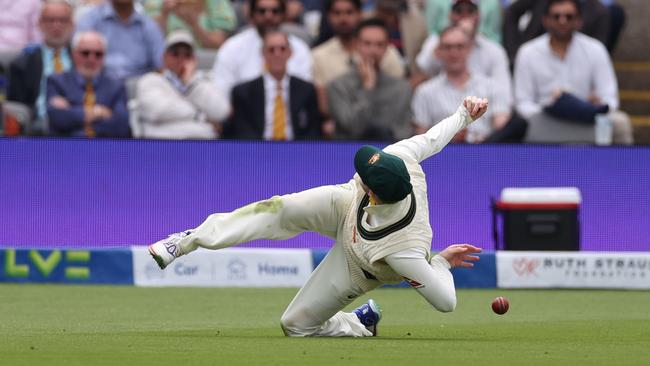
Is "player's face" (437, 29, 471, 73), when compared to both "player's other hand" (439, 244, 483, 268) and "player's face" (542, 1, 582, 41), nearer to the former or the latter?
"player's face" (542, 1, 582, 41)

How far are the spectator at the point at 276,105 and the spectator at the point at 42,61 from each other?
169 centimetres

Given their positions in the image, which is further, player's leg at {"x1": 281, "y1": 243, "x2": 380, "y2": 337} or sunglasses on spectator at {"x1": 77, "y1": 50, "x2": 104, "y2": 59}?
sunglasses on spectator at {"x1": 77, "y1": 50, "x2": 104, "y2": 59}

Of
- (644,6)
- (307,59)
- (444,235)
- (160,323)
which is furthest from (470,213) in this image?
(644,6)

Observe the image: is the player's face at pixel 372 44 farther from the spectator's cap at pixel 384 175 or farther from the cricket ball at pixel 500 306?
the spectator's cap at pixel 384 175

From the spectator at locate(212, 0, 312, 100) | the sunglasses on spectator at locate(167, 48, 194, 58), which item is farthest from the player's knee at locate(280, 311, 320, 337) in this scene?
the spectator at locate(212, 0, 312, 100)

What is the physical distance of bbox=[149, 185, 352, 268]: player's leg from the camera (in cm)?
757

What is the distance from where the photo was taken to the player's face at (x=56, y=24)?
44.1 ft

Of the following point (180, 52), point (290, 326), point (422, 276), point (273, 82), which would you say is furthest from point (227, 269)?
point (422, 276)

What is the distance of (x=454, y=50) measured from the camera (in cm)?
1308

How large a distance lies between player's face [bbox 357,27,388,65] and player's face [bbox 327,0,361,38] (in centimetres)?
57

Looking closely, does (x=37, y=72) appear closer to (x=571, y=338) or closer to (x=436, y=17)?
(x=436, y=17)

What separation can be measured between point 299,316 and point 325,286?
0.72 ft

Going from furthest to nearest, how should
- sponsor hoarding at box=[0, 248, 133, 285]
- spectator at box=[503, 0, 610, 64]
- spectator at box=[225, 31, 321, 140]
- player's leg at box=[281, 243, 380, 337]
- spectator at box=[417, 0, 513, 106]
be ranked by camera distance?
spectator at box=[503, 0, 610, 64] → spectator at box=[417, 0, 513, 106] → spectator at box=[225, 31, 321, 140] → sponsor hoarding at box=[0, 248, 133, 285] → player's leg at box=[281, 243, 380, 337]

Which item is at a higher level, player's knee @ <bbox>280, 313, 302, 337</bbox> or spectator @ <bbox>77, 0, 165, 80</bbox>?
spectator @ <bbox>77, 0, 165, 80</bbox>
